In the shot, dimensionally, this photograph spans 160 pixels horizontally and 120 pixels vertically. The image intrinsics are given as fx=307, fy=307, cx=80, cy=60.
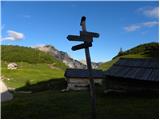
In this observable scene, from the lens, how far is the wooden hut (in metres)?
23.4

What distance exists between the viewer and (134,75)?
24.0m

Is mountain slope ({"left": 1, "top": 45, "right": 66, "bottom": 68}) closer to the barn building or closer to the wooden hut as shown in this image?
the barn building

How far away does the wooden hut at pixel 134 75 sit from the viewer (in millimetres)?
23438

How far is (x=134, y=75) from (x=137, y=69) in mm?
936

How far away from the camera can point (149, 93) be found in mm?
23859

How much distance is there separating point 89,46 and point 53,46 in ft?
322

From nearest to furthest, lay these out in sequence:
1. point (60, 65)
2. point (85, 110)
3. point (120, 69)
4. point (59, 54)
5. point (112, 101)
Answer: point (85, 110), point (112, 101), point (120, 69), point (60, 65), point (59, 54)

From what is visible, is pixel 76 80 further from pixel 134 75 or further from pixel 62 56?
pixel 62 56

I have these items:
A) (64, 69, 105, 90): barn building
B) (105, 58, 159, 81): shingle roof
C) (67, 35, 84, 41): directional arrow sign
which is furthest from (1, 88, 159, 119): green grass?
(64, 69, 105, 90): barn building

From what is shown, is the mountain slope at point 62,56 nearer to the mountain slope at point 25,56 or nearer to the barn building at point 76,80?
the mountain slope at point 25,56

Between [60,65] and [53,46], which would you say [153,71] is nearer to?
[60,65]

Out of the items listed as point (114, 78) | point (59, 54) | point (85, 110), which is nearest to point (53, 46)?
point (59, 54)

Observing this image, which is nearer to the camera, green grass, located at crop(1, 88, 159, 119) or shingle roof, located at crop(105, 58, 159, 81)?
green grass, located at crop(1, 88, 159, 119)

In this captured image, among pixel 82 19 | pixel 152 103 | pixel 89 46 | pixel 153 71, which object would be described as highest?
pixel 82 19
